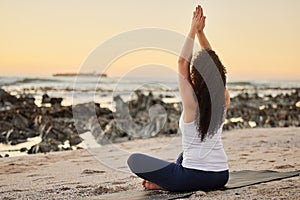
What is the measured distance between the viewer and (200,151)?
3951mm

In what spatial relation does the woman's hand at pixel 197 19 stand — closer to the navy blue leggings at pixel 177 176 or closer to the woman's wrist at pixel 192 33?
the woman's wrist at pixel 192 33

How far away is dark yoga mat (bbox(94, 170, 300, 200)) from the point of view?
3949 mm

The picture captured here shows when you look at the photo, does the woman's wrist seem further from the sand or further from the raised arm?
the sand

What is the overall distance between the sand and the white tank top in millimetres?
199

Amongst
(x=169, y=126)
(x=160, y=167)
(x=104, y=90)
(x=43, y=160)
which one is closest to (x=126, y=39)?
(x=160, y=167)

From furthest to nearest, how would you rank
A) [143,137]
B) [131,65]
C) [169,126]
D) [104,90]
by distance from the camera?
[104,90]
[169,126]
[143,137]
[131,65]

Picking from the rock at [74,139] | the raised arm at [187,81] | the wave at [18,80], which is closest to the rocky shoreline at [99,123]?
the rock at [74,139]

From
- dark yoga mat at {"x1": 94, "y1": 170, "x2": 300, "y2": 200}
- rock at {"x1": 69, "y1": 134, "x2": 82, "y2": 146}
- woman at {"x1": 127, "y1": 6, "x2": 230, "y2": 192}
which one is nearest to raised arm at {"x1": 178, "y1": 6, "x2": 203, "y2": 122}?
woman at {"x1": 127, "y1": 6, "x2": 230, "y2": 192}

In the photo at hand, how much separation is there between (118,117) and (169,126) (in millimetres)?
1083

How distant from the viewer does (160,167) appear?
4059 mm

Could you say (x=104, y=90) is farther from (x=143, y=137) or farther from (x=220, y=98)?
(x=220, y=98)

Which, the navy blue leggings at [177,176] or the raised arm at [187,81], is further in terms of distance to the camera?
the navy blue leggings at [177,176]

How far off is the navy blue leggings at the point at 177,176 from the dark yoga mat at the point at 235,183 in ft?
0.24

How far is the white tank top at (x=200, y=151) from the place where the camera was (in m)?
3.94
